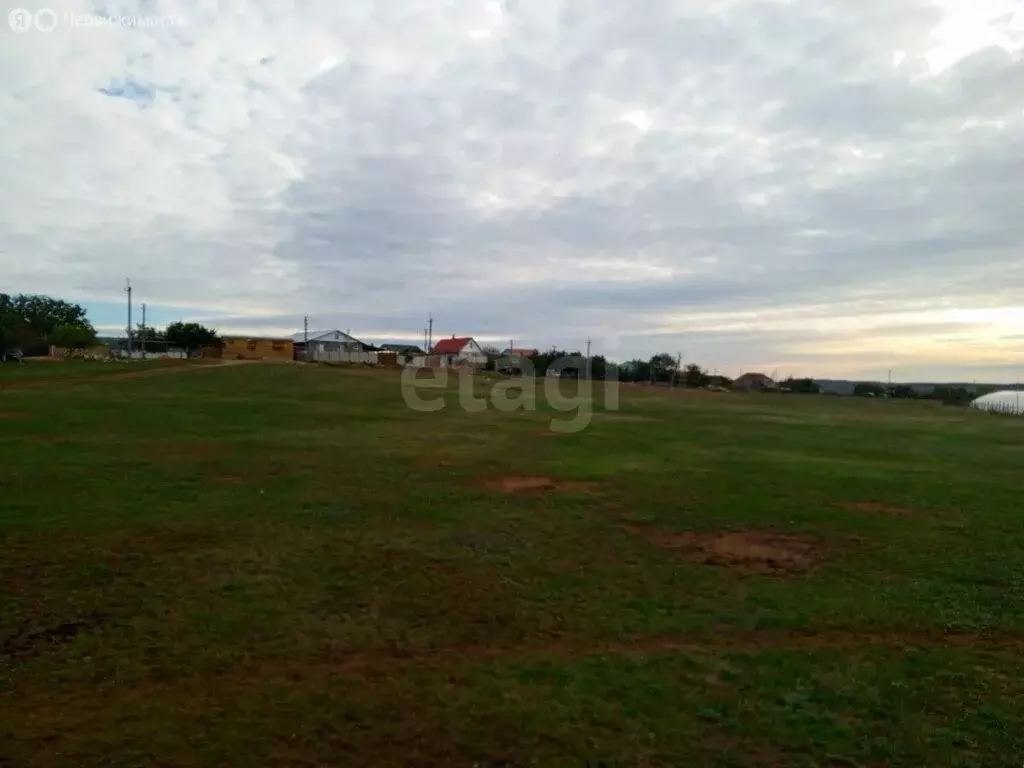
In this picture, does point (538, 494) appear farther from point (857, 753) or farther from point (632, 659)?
point (857, 753)

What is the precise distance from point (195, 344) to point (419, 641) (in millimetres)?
67538

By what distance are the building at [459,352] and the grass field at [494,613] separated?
196 ft

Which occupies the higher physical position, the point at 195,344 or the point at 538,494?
the point at 195,344

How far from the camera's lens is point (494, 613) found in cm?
646

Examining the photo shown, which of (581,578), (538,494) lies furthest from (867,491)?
(581,578)

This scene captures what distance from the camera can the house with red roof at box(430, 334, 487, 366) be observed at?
74750 mm

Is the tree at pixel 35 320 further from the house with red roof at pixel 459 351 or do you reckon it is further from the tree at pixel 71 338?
the house with red roof at pixel 459 351

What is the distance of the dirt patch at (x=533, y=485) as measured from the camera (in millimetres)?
12266

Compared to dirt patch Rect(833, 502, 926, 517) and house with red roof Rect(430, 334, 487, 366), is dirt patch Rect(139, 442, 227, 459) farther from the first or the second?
house with red roof Rect(430, 334, 487, 366)

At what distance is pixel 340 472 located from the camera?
43.0ft

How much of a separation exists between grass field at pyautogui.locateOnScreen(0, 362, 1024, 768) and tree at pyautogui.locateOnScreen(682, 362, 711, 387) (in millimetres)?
48555

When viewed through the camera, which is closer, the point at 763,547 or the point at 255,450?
the point at 763,547

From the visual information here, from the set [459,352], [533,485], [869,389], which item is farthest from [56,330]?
[869,389]

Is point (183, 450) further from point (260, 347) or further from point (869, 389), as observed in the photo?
point (869, 389)
